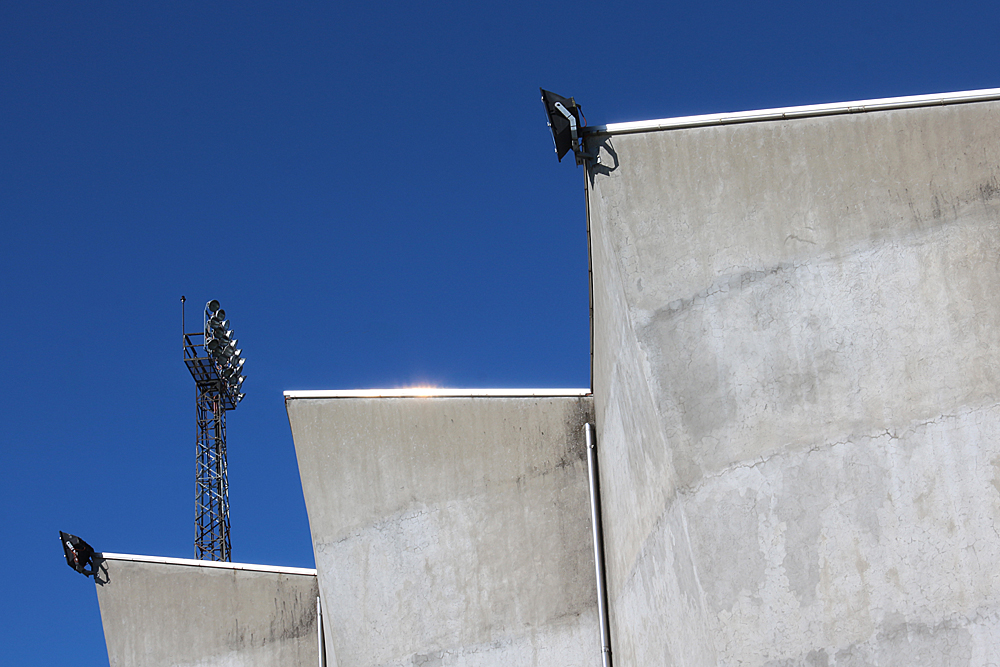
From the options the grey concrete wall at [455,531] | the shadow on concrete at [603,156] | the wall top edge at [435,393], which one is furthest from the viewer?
the wall top edge at [435,393]

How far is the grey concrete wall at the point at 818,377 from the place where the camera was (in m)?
7.71

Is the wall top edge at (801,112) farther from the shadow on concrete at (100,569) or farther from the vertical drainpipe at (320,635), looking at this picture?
the shadow on concrete at (100,569)

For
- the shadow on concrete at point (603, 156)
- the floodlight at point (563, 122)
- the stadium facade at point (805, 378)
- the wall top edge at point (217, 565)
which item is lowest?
the wall top edge at point (217, 565)

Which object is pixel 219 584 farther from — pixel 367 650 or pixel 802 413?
pixel 802 413

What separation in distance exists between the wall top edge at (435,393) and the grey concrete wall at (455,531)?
0.29 ft

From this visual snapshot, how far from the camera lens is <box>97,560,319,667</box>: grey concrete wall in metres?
18.2

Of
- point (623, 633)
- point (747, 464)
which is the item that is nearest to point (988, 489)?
point (747, 464)

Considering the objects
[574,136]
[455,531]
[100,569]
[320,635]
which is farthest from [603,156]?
[100,569]

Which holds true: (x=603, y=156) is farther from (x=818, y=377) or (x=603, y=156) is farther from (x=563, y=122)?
(x=818, y=377)

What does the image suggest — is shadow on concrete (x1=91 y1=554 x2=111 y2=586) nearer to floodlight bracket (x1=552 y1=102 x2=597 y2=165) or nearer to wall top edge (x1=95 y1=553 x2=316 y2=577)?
wall top edge (x1=95 y1=553 x2=316 y2=577)

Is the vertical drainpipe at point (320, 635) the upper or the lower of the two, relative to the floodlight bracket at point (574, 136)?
lower

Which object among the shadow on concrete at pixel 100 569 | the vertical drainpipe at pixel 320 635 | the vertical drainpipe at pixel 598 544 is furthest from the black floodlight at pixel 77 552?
the vertical drainpipe at pixel 598 544

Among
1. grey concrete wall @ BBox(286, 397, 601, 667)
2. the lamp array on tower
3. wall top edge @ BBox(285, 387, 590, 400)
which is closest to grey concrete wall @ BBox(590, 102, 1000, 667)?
grey concrete wall @ BBox(286, 397, 601, 667)

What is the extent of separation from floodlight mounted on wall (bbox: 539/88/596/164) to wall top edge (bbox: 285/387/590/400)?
454cm
